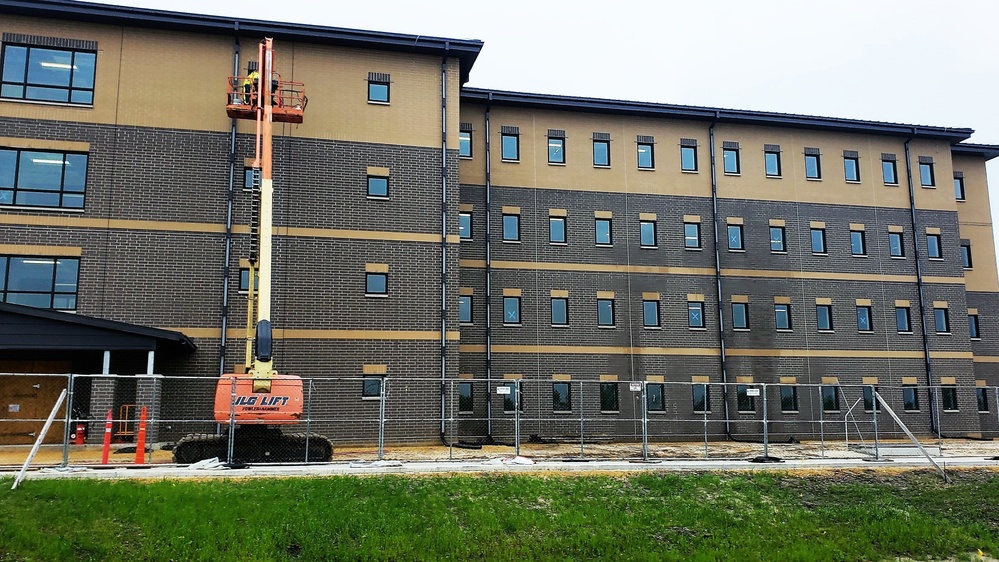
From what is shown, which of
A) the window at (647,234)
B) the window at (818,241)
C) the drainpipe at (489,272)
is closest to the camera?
the drainpipe at (489,272)

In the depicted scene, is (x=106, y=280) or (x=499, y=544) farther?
(x=106, y=280)

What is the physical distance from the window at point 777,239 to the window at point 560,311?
898 centimetres

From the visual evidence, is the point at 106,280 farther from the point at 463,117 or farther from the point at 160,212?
the point at 463,117

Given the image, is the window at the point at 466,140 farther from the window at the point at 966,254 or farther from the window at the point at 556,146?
the window at the point at 966,254

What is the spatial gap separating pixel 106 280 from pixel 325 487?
1232 cm

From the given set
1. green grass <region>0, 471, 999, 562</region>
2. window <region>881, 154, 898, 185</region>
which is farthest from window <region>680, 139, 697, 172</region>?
green grass <region>0, 471, 999, 562</region>

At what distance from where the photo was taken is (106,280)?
23953mm

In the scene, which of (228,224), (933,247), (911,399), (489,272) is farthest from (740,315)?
(228,224)

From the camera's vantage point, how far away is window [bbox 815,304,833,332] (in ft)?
108

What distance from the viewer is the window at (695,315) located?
104 ft

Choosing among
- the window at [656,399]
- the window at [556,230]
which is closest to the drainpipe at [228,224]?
the window at [556,230]

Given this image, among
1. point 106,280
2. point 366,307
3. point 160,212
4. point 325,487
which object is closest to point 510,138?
point 366,307

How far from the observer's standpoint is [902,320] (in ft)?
111

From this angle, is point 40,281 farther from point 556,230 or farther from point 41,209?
point 556,230
